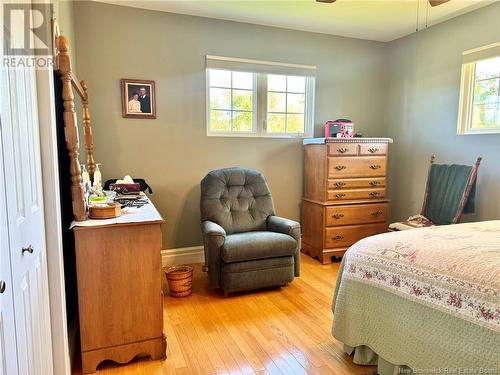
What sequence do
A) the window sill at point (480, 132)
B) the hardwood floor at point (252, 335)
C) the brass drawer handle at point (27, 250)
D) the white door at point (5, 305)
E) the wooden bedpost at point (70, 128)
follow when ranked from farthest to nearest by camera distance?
the window sill at point (480, 132) < the hardwood floor at point (252, 335) < the wooden bedpost at point (70, 128) < the brass drawer handle at point (27, 250) < the white door at point (5, 305)

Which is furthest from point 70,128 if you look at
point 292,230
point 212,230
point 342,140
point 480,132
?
point 480,132

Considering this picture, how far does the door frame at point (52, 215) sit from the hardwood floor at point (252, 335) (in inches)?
14.8

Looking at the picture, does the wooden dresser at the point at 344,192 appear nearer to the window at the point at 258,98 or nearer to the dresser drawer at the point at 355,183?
the dresser drawer at the point at 355,183

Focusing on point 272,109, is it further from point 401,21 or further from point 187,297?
point 187,297

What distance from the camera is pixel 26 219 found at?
48.3 inches

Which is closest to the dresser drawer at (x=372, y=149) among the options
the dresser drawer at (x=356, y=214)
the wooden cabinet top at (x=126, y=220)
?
the dresser drawer at (x=356, y=214)

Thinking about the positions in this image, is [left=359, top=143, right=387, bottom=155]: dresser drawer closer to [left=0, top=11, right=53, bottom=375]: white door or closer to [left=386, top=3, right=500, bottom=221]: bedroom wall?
[left=386, top=3, right=500, bottom=221]: bedroom wall

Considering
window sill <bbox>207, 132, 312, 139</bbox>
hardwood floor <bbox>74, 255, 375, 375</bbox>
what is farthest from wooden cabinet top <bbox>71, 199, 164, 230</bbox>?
window sill <bbox>207, 132, 312, 139</bbox>

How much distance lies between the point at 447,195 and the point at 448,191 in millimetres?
40

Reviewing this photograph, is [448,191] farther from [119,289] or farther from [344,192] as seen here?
[119,289]

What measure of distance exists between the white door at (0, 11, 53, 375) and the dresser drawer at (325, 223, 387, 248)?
2736 mm

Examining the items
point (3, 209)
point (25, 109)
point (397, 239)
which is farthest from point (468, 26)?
point (3, 209)

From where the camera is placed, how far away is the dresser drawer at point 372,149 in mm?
3654

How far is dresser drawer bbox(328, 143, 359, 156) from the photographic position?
3539 millimetres
